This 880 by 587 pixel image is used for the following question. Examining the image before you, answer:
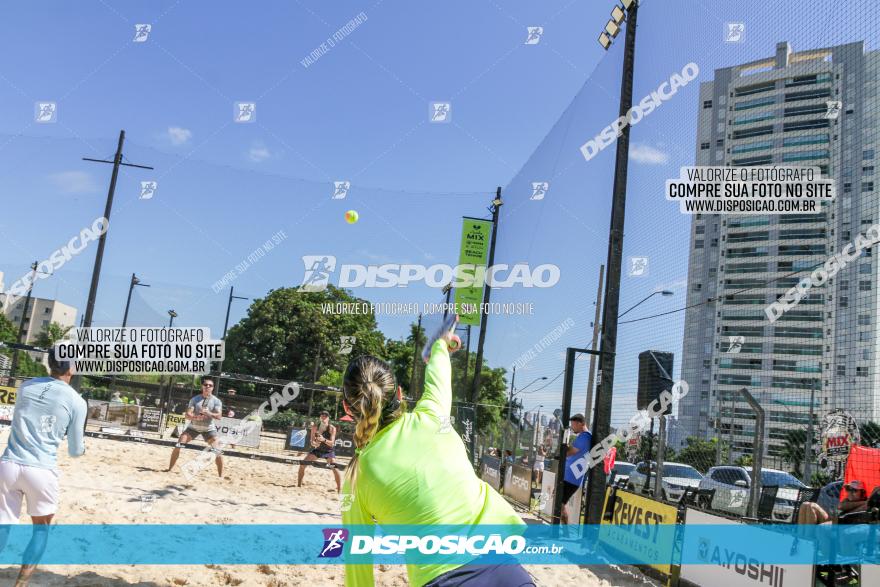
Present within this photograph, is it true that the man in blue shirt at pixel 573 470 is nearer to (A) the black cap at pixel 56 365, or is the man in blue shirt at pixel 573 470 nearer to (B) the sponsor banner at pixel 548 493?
(B) the sponsor banner at pixel 548 493

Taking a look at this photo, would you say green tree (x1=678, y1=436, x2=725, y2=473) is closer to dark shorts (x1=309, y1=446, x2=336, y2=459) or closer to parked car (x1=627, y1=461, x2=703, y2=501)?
parked car (x1=627, y1=461, x2=703, y2=501)

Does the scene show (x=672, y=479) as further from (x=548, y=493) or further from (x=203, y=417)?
(x=203, y=417)

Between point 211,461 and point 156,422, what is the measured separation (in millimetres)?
6717

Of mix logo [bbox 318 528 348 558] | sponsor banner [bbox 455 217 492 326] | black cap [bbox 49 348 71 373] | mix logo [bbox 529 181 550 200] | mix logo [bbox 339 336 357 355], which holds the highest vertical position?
mix logo [bbox 529 181 550 200]

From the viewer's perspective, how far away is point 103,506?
6652 millimetres

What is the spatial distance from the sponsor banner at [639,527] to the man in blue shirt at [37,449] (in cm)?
577

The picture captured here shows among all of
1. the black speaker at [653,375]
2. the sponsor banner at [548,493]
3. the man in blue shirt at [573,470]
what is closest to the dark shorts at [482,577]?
the man in blue shirt at [573,470]

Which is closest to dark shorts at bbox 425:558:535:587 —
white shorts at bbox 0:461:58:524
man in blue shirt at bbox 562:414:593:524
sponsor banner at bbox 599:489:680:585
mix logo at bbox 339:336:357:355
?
white shorts at bbox 0:461:58:524

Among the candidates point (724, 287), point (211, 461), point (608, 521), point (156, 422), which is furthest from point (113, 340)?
point (724, 287)

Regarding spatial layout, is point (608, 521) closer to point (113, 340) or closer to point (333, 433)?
point (333, 433)

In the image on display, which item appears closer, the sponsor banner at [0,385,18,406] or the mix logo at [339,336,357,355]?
the sponsor banner at [0,385,18,406]

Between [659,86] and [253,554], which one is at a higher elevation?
[659,86]

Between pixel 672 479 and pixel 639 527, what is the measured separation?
430 inches

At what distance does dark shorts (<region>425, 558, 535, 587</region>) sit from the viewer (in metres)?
1.59
